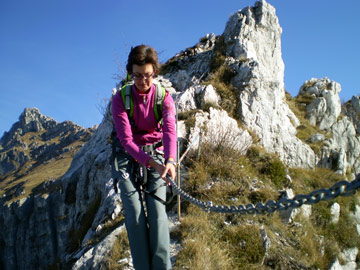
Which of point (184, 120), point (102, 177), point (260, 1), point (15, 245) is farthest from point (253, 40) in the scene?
point (15, 245)

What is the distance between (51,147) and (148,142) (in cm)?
21728

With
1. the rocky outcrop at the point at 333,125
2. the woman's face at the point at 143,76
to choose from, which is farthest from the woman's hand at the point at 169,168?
the rocky outcrop at the point at 333,125

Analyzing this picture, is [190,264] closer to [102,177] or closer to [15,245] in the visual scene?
[102,177]

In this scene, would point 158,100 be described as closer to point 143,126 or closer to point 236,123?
point 143,126

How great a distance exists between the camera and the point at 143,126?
12.8ft

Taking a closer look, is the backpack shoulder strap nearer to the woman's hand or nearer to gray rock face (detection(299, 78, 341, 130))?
the woman's hand

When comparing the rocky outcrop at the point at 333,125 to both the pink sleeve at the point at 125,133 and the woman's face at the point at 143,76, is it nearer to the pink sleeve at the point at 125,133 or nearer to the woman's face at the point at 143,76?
the woman's face at the point at 143,76

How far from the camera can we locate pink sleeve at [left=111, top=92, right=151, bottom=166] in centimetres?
344

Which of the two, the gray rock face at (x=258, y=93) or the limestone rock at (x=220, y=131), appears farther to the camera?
the gray rock face at (x=258, y=93)

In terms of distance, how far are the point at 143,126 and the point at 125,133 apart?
0.38m

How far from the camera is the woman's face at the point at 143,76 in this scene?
141 inches

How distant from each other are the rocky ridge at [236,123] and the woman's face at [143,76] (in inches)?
85.3

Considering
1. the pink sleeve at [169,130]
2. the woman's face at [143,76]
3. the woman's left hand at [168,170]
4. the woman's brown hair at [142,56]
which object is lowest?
the woman's left hand at [168,170]

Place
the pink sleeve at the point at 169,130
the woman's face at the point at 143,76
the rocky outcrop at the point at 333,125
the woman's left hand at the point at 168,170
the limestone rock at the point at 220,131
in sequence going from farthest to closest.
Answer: the rocky outcrop at the point at 333,125 → the limestone rock at the point at 220,131 → the woman's face at the point at 143,76 → the pink sleeve at the point at 169,130 → the woman's left hand at the point at 168,170
